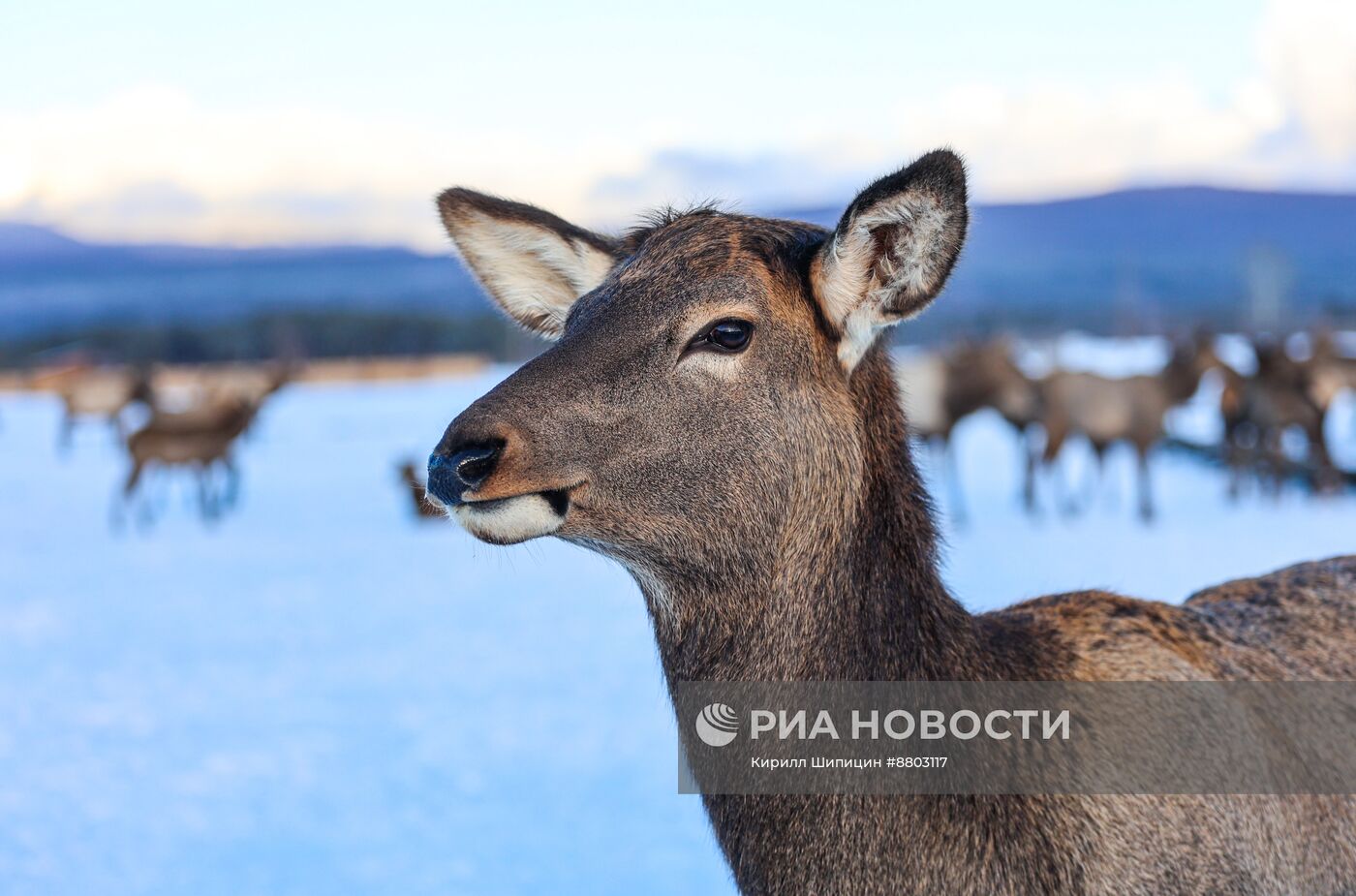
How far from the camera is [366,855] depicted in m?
4.76

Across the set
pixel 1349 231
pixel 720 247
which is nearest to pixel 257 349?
pixel 720 247

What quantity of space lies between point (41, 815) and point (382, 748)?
155cm

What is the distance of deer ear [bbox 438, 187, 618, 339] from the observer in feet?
10.1

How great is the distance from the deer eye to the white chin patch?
1.66ft

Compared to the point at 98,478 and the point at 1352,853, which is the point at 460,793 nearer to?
the point at 1352,853

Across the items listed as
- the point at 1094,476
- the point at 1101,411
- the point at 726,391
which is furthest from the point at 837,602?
the point at 1094,476

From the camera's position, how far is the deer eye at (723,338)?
8.41ft

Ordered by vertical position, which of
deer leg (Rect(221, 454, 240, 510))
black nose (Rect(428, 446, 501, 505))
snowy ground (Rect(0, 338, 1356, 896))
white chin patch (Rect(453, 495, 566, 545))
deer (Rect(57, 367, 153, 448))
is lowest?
snowy ground (Rect(0, 338, 1356, 896))

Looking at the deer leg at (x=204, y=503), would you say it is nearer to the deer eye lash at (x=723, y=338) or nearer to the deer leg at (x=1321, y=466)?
the deer leg at (x=1321, y=466)

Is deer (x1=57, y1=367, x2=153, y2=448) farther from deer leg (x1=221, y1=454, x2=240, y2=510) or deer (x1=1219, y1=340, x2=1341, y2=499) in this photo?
deer (x1=1219, y1=340, x2=1341, y2=499)

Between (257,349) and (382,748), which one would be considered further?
(257,349)

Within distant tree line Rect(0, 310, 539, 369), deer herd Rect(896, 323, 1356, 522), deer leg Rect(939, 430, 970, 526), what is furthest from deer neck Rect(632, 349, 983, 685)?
distant tree line Rect(0, 310, 539, 369)

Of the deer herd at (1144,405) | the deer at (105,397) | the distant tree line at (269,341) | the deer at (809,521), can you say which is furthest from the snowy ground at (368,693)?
the distant tree line at (269,341)

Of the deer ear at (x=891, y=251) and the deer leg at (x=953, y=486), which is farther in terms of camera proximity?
the deer leg at (x=953, y=486)
